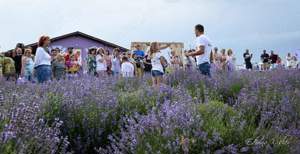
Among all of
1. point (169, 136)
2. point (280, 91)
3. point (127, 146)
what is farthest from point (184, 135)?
point (280, 91)

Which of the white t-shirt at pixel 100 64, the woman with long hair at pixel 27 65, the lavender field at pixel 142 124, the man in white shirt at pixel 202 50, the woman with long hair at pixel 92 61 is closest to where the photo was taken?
the lavender field at pixel 142 124

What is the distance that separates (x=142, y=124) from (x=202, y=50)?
5.66 meters

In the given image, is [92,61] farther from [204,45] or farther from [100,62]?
[204,45]

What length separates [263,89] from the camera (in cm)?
639

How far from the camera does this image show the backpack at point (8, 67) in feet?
36.9

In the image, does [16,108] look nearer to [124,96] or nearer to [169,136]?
[169,136]

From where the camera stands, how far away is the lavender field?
133 inches

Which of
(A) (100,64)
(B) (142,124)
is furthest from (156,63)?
(B) (142,124)

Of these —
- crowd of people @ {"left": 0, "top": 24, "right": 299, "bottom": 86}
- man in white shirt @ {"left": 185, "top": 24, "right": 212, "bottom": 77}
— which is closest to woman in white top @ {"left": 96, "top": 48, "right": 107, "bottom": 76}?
crowd of people @ {"left": 0, "top": 24, "right": 299, "bottom": 86}

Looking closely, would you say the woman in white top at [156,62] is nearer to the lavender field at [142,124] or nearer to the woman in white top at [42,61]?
the woman in white top at [42,61]

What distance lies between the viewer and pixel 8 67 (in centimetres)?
1130

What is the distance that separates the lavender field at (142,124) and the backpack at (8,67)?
6.00m

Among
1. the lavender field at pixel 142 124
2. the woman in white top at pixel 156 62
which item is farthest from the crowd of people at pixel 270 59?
the lavender field at pixel 142 124

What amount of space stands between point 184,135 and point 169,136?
0.33 ft
